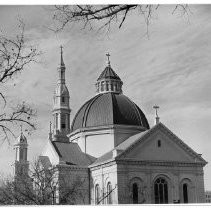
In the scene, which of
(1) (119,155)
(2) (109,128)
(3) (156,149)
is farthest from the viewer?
(2) (109,128)

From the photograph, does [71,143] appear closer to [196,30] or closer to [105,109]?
[105,109]

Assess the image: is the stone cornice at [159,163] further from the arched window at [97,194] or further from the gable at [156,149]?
the arched window at [97,194]

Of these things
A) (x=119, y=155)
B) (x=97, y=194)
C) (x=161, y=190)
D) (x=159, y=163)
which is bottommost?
(x=97, y=194)

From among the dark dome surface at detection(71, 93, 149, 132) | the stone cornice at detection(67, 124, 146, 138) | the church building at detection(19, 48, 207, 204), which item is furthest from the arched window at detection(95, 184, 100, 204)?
the dark dome surface at detection(71, 93, 149, 132)

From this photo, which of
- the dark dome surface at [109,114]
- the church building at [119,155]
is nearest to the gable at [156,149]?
the church building at [119,155]

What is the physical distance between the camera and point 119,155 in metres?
15.0

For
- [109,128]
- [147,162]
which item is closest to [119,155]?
[147,162]

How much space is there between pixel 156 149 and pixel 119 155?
1480 mm

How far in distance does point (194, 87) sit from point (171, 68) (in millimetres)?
542

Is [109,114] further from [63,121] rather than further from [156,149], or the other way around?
[156,149]

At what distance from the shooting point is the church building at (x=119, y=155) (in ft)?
47.8

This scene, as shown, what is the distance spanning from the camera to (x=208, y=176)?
1016cm
